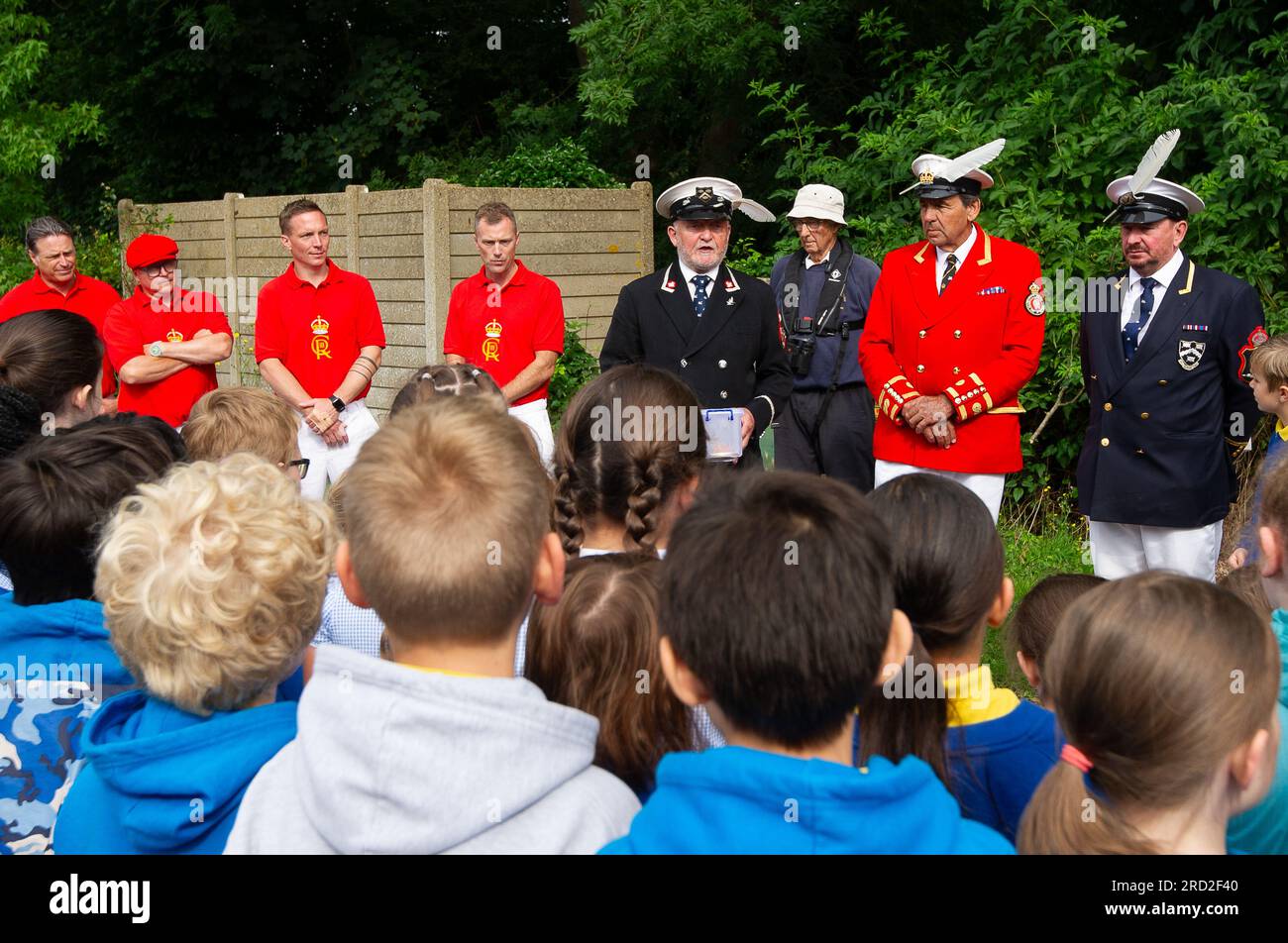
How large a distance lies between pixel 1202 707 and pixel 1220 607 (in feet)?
0.48

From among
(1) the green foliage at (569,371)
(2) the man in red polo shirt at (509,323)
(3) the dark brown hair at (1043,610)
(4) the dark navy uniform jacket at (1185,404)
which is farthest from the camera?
(1) the green foliage at (569,371)

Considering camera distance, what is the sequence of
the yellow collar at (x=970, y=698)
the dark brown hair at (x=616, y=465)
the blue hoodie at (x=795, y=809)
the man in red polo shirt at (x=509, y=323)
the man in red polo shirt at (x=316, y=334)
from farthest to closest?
the man in red polo shirt at (x=509, y=323) < the man in red polo shirt at (x=316, y=334) < the dark brown hair at (x=616, y=465) < the yellow collar at (x=970, y=698) < the blue hoodie at (x=795, y=809)

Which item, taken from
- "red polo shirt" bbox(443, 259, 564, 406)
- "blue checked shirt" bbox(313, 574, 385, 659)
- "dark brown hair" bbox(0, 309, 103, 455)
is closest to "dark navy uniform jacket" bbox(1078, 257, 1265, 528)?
"red polo shirt" bbox(443, 259, 564, 406)

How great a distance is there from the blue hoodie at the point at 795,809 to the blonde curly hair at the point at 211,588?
73cm

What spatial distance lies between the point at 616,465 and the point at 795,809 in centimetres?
161

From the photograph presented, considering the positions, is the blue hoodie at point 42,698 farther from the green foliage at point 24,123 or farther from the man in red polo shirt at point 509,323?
the green foliage at point 24,123

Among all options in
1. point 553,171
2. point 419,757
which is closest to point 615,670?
point 419,757

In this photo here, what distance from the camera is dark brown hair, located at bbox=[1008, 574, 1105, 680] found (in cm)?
288

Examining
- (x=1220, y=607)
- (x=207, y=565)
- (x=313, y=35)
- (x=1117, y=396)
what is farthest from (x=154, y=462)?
(x=313, y=35)

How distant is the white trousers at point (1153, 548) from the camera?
500 centimetres

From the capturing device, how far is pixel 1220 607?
5.82ft

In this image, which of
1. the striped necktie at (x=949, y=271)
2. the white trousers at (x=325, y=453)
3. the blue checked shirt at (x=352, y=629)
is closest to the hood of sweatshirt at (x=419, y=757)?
the blue checked shirt at (x=352, y=629)

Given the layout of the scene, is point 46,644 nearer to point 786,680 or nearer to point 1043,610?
point 786,680

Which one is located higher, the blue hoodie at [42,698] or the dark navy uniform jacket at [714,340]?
the dark navy uniform jacket at [714,340]
